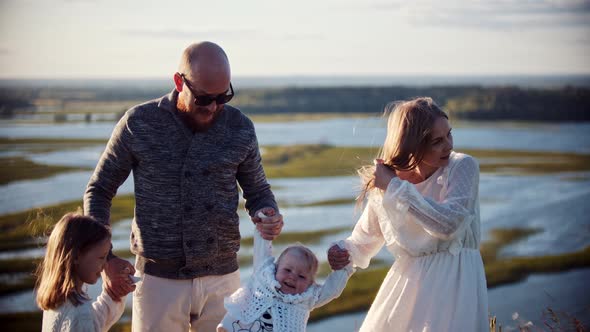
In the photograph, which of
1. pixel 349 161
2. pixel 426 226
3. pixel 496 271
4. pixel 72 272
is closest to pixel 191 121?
pixel 72 272

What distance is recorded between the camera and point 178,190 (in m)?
4.39

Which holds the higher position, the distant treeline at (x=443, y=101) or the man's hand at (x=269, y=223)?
the man's hand at (x=269, y=223)

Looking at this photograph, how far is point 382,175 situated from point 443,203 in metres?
0.39

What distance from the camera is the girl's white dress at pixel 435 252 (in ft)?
13.8

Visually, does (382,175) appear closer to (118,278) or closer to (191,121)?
(191,121)

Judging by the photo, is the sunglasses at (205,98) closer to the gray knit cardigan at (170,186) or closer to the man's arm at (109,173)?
the gray knit cardigan at (170,186)

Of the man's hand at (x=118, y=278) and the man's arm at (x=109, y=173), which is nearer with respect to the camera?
the man's hand at (x=118, y=278)

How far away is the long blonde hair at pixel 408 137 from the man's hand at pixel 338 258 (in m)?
0.38

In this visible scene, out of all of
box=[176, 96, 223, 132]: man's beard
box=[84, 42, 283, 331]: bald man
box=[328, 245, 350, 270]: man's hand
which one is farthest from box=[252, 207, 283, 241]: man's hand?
box=[176, 96, 223, 132]: man's beard

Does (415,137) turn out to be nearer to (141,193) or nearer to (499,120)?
(141,193)

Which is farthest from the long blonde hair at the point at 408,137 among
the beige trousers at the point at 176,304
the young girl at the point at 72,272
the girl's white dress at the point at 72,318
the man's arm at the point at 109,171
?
the girl's white dress at the point at 72,318

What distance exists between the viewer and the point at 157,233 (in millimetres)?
4410

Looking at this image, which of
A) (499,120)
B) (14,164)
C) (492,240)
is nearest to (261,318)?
(492,240)

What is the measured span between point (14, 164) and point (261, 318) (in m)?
27.8
